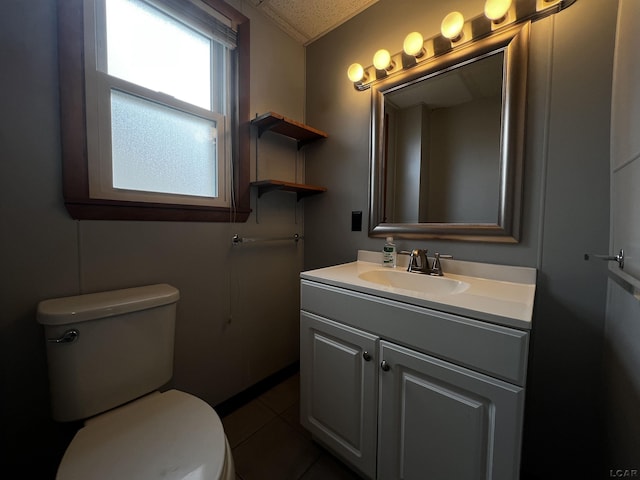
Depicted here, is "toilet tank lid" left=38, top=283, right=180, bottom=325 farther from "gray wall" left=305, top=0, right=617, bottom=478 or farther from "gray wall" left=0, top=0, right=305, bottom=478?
"gray wall" left=305, top=0, right=617, bottom=478

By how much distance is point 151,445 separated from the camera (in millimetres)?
738

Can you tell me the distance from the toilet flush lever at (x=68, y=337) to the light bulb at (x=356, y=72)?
67.1 inches

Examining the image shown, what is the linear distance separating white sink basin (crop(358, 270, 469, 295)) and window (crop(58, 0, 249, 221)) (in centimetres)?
82

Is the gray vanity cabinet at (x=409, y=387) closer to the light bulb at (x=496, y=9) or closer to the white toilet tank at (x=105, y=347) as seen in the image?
the white toilet tank at (x=105, y=347)

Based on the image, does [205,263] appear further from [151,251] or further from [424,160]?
[424,160]

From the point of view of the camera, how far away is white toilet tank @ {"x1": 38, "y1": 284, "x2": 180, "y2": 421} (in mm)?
845

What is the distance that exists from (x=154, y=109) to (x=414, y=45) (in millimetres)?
1257

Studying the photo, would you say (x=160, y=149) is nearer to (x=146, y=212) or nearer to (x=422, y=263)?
(x=146, y=212)

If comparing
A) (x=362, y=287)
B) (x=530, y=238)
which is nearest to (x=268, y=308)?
(x=362, y=287)

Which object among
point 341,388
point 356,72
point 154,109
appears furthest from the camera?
point 356,72

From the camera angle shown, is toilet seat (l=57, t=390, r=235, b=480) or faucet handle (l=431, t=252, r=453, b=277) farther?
faucet handle (l=431, t=252, r=453, b=277)

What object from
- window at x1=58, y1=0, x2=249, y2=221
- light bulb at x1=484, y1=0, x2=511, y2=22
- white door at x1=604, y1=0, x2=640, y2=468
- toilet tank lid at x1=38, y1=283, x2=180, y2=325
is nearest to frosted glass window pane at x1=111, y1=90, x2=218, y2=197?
window at x1=58, y1=0, x2=249, y2=221

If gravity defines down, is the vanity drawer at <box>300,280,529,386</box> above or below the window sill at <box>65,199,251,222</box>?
below

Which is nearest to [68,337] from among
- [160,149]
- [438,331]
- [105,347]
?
[105,347]
